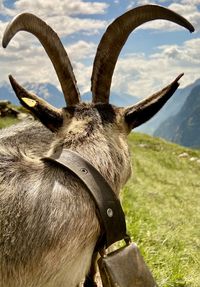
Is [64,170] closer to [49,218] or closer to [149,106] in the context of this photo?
[49,218]

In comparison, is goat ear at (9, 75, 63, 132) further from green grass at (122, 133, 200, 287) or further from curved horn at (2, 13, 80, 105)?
green grass at (122, 133, 200, 287)

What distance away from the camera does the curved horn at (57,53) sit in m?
5.56

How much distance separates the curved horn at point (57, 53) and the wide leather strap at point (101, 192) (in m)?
Answer: 1.28

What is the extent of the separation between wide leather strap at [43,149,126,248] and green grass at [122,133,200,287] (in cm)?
335

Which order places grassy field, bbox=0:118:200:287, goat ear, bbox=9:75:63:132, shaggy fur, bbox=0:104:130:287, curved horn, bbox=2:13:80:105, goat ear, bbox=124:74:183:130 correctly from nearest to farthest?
shaggy fur, bbox=0:104:130:287, goat ear, bbox=9:75:63:132, goat ear, bbox=124:74:183:130, curved horn, bbox=2:13:80:105, grassy field, bbox=0:118:200:287

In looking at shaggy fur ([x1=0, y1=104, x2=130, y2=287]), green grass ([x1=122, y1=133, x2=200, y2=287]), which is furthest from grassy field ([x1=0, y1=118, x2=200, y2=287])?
shaggy fur ([x1=0, y1=104, x2=130, y2=287])

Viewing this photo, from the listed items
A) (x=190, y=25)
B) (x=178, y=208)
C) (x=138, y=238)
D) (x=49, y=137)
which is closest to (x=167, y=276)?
(x=138, y=238)

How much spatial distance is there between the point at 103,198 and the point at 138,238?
5.58m

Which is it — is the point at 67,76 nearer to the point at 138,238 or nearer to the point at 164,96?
the point at 164,96

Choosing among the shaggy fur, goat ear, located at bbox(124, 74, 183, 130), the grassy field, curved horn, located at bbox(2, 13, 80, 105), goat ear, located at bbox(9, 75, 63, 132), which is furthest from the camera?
the grassy field

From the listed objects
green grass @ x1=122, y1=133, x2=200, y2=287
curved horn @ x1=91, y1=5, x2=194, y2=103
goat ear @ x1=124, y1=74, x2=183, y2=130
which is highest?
curved horn @ x1=91, y1=5, x2=194, y2=103

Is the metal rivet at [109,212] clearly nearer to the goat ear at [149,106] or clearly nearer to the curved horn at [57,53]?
the goat ear at [149,106]

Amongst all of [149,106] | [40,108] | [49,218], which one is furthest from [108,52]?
[49,218]

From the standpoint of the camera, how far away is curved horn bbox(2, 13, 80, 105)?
556 cm
